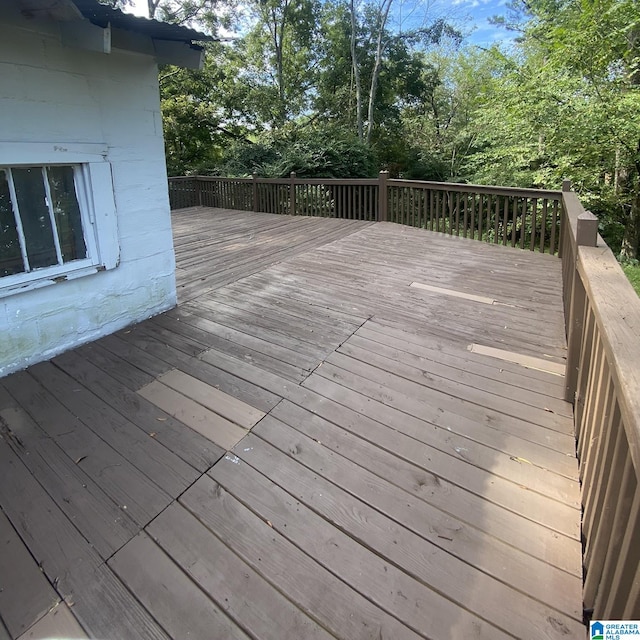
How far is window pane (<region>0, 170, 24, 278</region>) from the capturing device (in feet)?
7.83

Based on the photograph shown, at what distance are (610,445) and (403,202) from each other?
21.2 ft

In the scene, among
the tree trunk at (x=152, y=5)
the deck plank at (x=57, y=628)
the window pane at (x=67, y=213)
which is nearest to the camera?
the deck plank at (x=57, y=628)

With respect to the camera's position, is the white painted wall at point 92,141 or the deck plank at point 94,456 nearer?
the deck plank at point 94,456

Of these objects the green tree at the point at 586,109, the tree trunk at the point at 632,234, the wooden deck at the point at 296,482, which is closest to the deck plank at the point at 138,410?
the wooden deck at the point at 296,482

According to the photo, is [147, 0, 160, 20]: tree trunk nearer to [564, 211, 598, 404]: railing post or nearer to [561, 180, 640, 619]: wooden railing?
[564, 211, 598, 404]: railing post

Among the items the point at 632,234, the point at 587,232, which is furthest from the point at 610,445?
the point at 632,234

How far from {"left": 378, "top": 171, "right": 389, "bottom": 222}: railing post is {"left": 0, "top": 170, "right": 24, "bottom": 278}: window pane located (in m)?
5.92

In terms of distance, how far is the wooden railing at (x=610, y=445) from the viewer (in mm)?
870

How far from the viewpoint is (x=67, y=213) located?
107 inches

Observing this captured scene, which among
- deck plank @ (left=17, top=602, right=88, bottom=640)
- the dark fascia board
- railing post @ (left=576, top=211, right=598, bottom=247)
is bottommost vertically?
deck plank @ (left=17, top=602, right=88, bottom=640)

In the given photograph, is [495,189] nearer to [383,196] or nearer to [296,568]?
[383,196]
